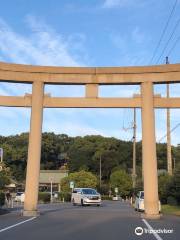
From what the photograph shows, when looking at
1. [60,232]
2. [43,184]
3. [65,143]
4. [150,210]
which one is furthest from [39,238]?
[65,143]

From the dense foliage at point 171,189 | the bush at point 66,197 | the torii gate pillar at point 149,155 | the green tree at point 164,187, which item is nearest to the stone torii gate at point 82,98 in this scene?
the torii gate pillar at point 149,155

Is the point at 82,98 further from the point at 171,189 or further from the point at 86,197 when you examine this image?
the point at 86,197

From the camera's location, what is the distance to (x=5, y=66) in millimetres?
26219

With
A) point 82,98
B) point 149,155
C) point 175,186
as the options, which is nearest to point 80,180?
point 175,186

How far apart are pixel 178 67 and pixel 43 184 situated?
280 ft

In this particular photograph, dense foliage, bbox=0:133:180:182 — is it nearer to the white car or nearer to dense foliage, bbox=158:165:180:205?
the white car

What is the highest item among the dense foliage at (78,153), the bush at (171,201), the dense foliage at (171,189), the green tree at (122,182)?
the dense foliage at (78,153)

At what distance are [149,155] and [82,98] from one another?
16.1 ft

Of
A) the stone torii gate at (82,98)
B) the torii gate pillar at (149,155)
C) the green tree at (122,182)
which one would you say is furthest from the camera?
the green tree at (122,182)

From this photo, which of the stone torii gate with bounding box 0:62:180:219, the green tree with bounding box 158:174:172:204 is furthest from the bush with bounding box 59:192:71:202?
the stone torii gate with bounding box 0:62:180:219

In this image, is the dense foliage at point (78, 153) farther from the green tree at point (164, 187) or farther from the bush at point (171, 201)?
→ the bush at point (171, 201)

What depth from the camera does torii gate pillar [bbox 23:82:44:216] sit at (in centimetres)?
2538

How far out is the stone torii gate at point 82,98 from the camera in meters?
25.6

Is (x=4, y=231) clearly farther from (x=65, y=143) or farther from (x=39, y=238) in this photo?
(x=65, y=143)
